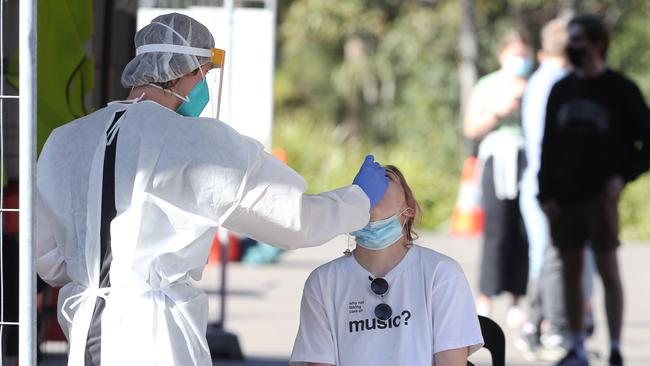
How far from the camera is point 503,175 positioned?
838 cm

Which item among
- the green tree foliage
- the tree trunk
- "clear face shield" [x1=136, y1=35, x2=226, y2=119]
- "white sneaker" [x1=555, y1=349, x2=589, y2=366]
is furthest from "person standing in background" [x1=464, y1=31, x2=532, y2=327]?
the tree trunk

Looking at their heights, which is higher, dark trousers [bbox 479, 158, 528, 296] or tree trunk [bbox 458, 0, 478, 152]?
tree trunk [bbox 458, 0, 478, 152]

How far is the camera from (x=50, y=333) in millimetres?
6004

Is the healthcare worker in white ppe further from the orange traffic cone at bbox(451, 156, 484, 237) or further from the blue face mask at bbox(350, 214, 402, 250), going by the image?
the orange traffic cone at bbox(451, 156, 484, 237)

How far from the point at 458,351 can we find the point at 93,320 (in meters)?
1.08

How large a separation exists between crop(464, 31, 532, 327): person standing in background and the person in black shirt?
103 cm

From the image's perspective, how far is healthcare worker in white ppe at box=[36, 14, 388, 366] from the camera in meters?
3.39

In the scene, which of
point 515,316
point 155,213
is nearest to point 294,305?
point 515,316

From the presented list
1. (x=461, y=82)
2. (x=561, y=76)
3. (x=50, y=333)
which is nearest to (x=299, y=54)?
(x=461, y=82)

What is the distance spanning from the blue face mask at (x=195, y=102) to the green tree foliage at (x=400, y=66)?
16.6m

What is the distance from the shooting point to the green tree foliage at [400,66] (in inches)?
864

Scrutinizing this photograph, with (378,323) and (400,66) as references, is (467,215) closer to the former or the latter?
(400,66)

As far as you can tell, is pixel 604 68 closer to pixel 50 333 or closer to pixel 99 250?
pixel 50 333

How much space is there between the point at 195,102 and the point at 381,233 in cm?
69
